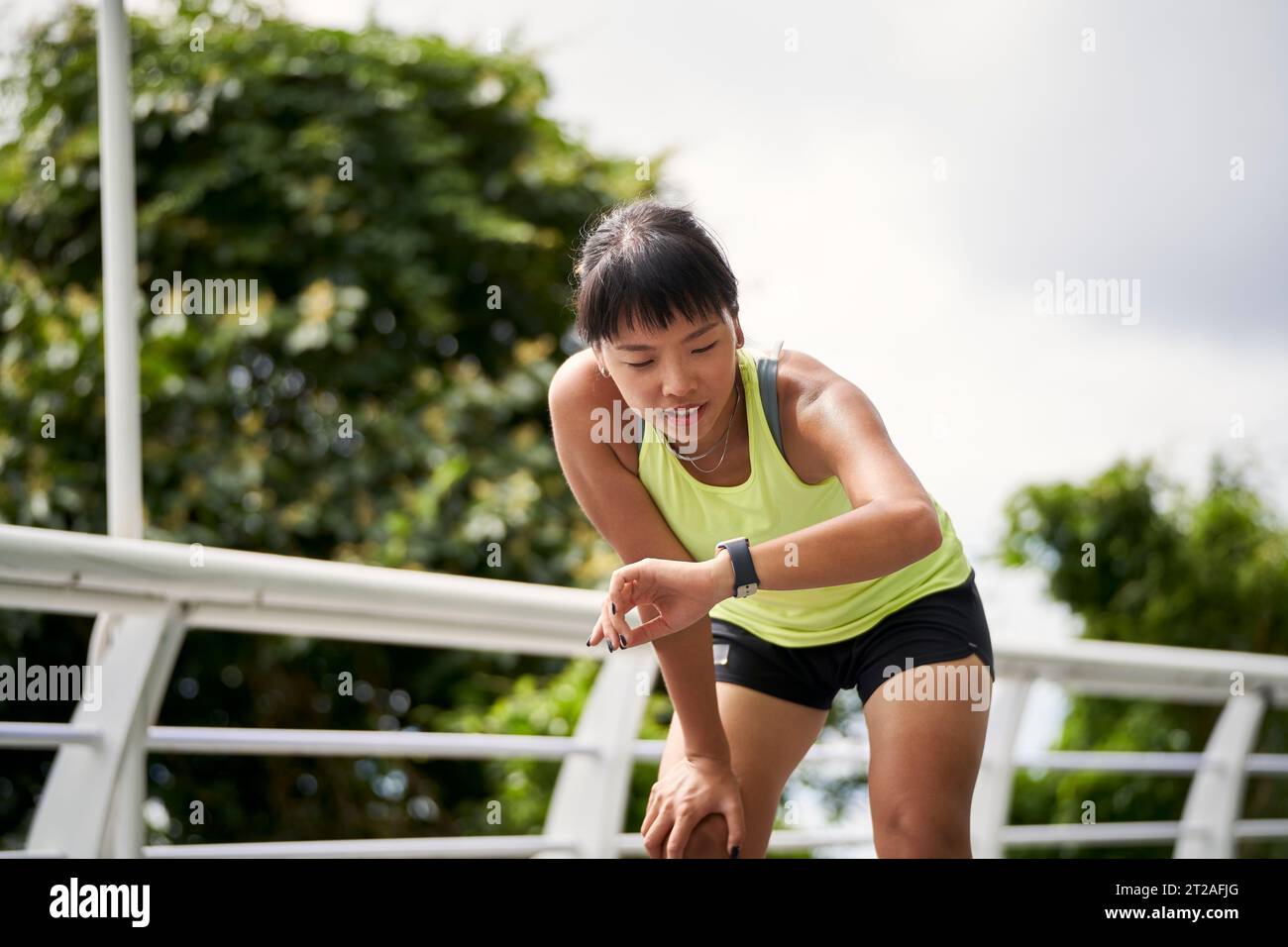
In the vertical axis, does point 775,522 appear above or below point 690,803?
above

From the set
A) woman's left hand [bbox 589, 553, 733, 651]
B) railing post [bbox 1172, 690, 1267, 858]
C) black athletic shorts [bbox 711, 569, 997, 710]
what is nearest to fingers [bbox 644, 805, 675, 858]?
black athletic shorts [bbox 711, 569, 997, 710]

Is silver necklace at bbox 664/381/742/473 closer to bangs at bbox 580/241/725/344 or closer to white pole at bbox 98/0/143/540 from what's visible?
bangs at bbox 580/241/725/344

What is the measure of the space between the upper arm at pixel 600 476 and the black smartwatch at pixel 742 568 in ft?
1.02

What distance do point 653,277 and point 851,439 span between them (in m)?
0.29

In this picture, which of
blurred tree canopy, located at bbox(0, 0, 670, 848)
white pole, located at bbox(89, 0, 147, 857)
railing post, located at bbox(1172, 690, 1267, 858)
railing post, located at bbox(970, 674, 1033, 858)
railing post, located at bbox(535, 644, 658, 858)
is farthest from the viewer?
blurred tree canopy, located at bbox(0, 0, 670, 848)

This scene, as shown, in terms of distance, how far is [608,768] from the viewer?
2.74 metres

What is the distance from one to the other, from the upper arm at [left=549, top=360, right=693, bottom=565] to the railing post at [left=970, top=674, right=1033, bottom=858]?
1936 mm

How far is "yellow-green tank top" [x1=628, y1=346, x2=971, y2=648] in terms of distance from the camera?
164 cm

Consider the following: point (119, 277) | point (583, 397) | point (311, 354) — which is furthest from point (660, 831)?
point (311, 354)

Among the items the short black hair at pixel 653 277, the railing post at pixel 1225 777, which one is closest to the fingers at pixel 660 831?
the short black hair at pixel 653 277

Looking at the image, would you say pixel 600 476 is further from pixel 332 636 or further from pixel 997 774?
pixel 997 774

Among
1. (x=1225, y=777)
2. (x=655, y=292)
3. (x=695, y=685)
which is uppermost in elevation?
(x=655, y=292)

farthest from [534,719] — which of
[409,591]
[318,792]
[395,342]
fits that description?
[409,591]

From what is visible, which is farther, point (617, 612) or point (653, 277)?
point (653, 277)
